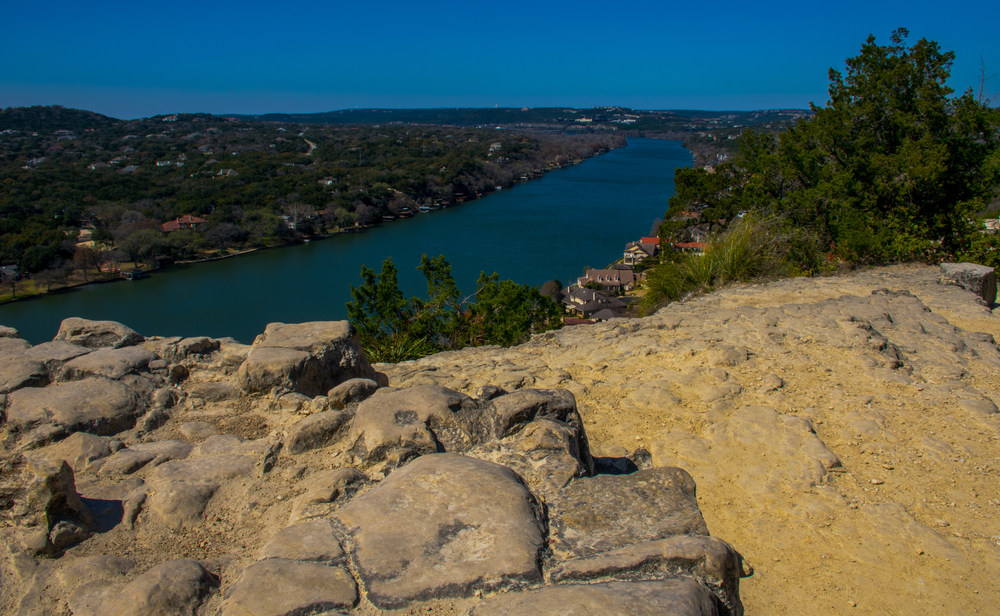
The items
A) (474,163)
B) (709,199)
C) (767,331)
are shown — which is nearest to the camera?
(767,331)

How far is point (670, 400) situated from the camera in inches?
156

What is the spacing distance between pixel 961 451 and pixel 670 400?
1.58m

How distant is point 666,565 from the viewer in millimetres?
1861

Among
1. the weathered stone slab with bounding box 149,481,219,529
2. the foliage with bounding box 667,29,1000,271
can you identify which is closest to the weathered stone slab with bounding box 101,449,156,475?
the weathered stone slab with bounding box 149,481,219,529

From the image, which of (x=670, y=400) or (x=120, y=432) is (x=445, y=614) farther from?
(x=670, y=400)

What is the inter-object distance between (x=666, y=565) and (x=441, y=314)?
24.5ft

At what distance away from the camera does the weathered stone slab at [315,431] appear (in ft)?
8.71

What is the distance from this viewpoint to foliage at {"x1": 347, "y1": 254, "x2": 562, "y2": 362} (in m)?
8.48

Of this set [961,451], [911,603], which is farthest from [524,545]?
[961,451]

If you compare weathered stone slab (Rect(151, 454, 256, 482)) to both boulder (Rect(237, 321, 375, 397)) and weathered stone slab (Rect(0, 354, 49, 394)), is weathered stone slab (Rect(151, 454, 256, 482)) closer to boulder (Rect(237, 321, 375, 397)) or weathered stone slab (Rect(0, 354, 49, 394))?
boulder (Rect(237, 321, 375, 397))

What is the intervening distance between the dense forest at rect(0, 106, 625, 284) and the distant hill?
0.59m

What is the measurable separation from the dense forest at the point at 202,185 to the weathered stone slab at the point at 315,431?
3736 centimetres

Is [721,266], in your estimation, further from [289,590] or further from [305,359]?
[289,590]

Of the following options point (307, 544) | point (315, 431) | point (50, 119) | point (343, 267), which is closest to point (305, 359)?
point (315, 431)
